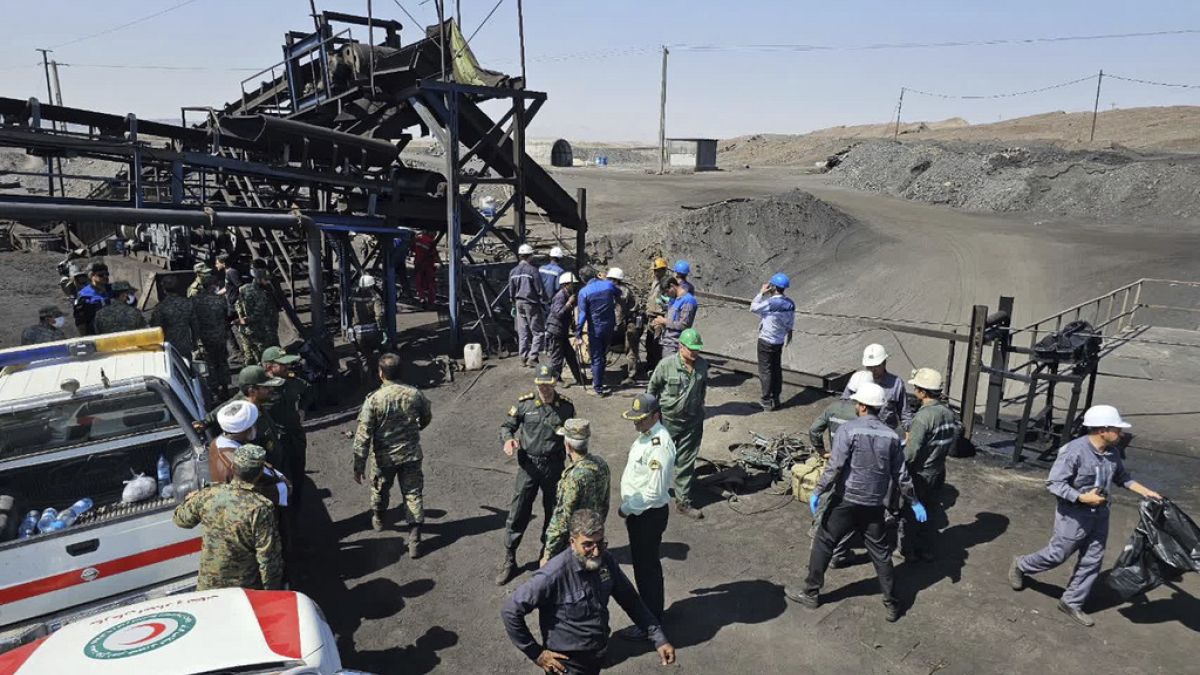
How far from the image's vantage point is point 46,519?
16.7 ft

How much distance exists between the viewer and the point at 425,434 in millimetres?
9875

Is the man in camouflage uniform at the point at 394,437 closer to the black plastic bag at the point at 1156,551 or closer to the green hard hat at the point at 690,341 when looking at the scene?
the green hard hat at the point at 690,341

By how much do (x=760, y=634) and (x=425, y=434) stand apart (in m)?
5.70

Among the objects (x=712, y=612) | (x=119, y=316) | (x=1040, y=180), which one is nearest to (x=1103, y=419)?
(x=712, y=612)

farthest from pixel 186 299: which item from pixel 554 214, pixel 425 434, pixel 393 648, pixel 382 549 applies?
pixel 554 214

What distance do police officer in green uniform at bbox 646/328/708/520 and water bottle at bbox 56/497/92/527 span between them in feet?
15.5

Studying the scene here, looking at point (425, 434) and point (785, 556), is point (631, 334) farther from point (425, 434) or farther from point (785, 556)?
point (785, 556)

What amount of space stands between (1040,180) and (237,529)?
36460 mm

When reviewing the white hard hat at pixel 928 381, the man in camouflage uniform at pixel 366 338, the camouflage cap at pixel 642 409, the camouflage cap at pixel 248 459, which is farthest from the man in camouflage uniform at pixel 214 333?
the white hard hat at pixel 928 381

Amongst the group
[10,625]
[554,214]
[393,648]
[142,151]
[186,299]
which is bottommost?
[393,648]

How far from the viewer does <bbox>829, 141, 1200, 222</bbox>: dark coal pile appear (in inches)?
1139

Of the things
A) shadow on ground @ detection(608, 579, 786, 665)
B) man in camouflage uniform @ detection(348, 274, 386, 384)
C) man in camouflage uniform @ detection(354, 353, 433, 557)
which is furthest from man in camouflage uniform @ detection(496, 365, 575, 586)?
man in camouflage uniform @ detection(348, 274, 386, 384)

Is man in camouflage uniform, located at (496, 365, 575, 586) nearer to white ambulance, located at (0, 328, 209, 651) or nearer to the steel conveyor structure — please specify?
white ambulance, located at (0, 328, 209, 651)

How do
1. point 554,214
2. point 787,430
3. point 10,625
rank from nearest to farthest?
point 10,625
point 787,430
point 554,214
